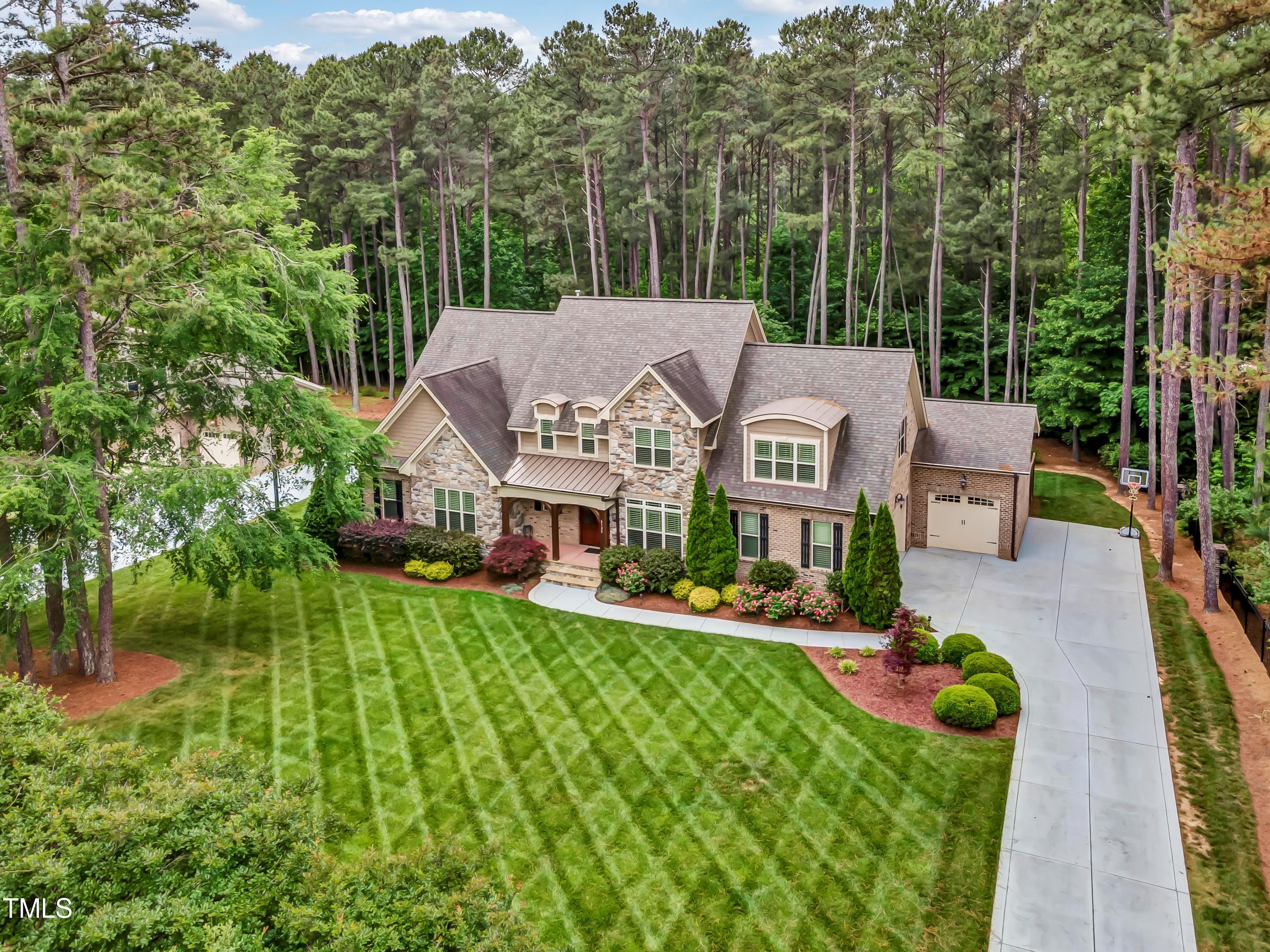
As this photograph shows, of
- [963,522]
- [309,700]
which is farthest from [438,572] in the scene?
[963,522]

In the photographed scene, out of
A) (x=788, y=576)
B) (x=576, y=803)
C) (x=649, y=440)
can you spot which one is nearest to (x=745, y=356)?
(x=649, y=440)

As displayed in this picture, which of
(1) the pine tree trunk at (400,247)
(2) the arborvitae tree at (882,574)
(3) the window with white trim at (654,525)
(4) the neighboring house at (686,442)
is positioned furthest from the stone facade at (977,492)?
(1) the pine tree trunk at (400,247)

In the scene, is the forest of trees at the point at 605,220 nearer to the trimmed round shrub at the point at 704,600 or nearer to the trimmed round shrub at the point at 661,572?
the trimmed round shrub at the point at 661,572

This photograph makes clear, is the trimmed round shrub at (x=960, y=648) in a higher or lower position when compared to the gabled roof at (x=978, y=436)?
lower

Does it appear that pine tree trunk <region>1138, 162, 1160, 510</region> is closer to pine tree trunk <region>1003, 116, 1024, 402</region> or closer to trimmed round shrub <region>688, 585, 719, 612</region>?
pine tree trunk <region>1003, 116, 1024, 402</region>

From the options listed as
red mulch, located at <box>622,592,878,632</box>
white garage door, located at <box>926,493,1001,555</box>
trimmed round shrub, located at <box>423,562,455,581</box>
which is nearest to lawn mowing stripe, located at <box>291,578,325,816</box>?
trimmed round shrub, located at <box>423,562,455,581</box>
